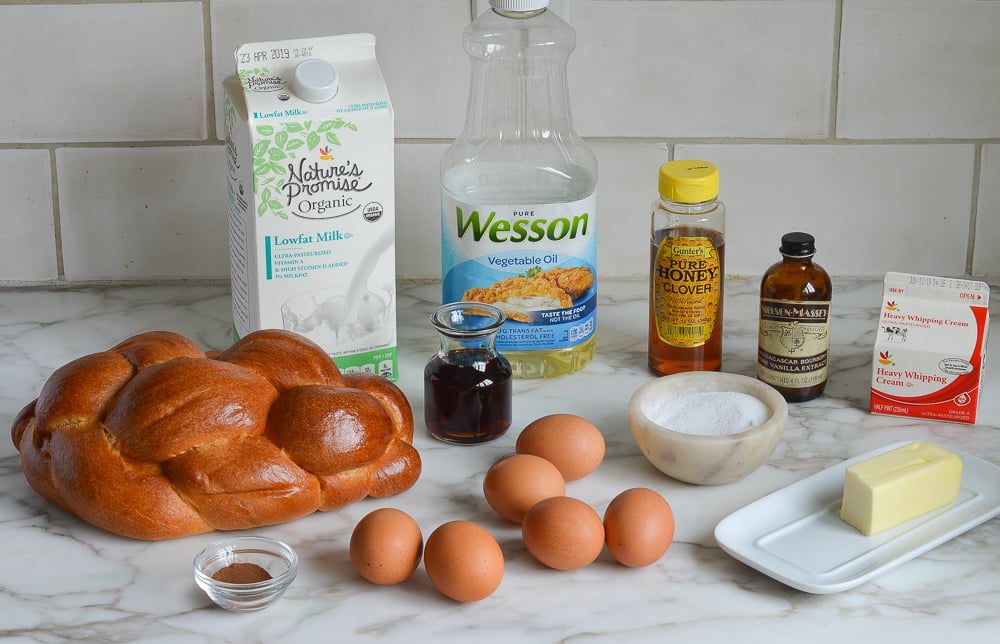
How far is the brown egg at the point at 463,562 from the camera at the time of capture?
888mm

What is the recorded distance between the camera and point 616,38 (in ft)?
4.68

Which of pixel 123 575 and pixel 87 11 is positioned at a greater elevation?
pixel 87 11

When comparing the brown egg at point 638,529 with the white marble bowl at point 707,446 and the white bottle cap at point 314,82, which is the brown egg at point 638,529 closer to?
the white marble bowl at point 707,446

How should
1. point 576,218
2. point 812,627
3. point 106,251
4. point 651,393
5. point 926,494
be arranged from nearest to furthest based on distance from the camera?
point 812,627, point 926,494, point 651,393, point 576,218, point 106,251

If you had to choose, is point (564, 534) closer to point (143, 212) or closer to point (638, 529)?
point (638, 529)

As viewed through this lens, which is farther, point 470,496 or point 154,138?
point 154,138

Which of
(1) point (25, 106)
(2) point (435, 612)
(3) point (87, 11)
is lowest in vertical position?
(2) point (435, 612)

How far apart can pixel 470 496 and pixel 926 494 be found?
0.40m

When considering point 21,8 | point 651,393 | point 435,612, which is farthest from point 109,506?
point 21,8

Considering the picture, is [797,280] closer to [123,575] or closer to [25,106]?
[123,575]

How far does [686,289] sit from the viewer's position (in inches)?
48.7

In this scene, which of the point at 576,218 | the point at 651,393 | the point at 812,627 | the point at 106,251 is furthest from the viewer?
the point at 106,251

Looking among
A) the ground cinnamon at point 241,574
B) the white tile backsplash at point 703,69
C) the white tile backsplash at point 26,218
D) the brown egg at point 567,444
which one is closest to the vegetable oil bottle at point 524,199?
the white tile backsplash at point 703,69

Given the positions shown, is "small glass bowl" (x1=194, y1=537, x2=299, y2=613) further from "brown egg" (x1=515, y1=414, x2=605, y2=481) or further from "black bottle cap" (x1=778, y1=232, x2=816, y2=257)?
"black bottle cap" (x1=778, y1=232, x2=816, y2=257)
